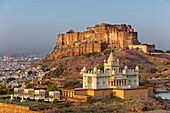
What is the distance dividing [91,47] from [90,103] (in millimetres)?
53623

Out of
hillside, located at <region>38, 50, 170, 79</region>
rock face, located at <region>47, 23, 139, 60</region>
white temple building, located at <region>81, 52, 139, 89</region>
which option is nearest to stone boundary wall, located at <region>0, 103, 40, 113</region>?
white temple building, located at <region>81, 52, 139, 89</region>

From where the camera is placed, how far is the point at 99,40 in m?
88.4

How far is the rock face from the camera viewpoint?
8481 centimetres

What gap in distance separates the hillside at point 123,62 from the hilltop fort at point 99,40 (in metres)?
3.02

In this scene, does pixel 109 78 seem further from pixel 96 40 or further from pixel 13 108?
pixel 96 40

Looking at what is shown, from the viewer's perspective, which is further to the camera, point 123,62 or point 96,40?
point 96,40

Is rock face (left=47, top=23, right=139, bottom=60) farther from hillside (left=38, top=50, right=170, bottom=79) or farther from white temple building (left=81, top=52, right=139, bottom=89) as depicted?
white temple building (left=81, top=52, right=139, bottom=89)

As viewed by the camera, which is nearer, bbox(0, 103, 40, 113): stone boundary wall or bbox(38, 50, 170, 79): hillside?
bbox(0, 103, 40, 113): stone boundary wall

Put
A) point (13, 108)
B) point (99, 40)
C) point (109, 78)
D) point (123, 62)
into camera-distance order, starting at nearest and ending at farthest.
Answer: point (13, 108) < point (109, 78) < point (123, 62) < point (99, 40)

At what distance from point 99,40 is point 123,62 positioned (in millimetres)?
14730

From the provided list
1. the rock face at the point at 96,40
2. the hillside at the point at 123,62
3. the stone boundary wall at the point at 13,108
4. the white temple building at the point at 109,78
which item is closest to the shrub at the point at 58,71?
the hillside at the point at 123,62

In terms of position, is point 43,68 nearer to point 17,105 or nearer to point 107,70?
point 107,70

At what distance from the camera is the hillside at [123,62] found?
74.4 metres

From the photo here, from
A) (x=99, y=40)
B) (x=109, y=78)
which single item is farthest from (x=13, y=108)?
(x=99, y=40)
